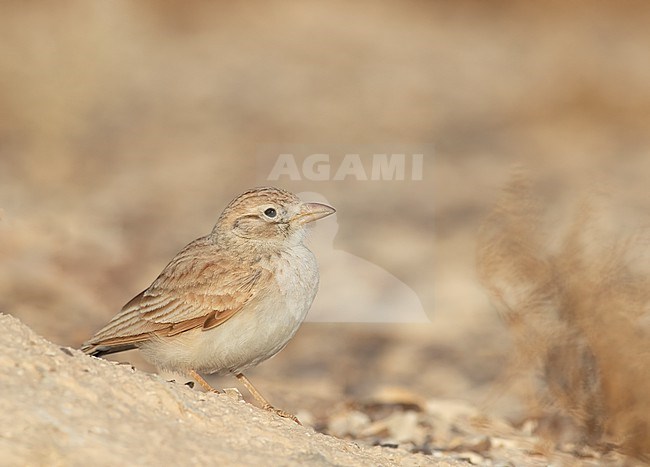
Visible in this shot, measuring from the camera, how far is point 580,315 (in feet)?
20.9

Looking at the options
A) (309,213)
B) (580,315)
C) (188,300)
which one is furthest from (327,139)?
(188,300)

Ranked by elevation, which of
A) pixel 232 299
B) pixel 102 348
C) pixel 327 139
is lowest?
pixel 102 348

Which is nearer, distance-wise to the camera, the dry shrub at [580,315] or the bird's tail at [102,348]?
the bird's tail at [102,348]

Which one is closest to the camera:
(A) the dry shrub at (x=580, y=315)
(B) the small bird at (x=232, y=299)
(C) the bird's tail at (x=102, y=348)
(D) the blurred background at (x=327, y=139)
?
(B) the small bird at (x=232, y=299)

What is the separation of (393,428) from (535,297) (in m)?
1.17

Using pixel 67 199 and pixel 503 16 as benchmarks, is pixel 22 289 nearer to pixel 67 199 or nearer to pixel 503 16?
pixel 67 199

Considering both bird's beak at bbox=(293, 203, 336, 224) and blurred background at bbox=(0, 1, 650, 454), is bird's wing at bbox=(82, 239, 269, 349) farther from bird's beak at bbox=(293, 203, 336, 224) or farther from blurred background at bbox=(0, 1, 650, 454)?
blurred background at bbox=(0, 1, 650, 454)

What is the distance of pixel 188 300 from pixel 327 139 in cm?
1126

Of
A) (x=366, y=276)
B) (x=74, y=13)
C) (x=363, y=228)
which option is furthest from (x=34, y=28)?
(x=366, y=276)

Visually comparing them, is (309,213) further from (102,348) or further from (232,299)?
(102,348)

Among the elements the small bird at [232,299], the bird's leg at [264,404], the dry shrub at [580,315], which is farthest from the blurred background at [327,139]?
the small bird at [232,299]

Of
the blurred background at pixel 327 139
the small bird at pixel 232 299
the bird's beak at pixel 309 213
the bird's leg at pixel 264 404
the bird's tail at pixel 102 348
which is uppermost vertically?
the blurred background at pixel 327 139

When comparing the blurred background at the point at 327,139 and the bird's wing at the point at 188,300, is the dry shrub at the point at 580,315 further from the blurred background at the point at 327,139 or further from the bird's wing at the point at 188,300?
the bird's wing at the point at 188,300

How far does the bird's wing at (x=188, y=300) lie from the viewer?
5418 millimetres
